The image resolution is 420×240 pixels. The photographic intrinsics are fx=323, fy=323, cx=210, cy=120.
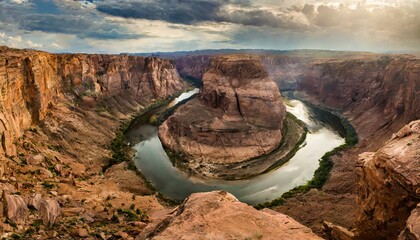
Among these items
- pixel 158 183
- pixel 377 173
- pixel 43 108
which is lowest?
pixel 158 183

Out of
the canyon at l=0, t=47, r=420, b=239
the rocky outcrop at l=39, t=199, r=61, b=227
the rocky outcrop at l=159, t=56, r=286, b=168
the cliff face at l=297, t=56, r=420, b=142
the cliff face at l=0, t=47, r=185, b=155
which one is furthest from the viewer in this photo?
the cliff face at l=297, t=56, r=420, b=142

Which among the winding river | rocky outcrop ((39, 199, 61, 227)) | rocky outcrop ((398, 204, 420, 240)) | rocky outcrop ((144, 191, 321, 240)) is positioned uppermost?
rocky outcrop ((398, 204, 420, 240))

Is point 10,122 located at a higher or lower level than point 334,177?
higher

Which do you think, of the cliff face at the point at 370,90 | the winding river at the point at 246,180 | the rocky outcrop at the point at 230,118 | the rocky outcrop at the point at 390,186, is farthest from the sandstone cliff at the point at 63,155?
the cliff face at the point at 370,90

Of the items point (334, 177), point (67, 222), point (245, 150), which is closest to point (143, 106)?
point (245, 150)

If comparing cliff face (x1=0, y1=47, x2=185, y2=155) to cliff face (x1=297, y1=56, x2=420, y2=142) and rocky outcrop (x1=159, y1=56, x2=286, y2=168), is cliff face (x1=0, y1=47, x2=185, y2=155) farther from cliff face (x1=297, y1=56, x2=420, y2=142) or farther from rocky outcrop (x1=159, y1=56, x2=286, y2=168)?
cliff face (x1=297, y1=56, x2=420, y2=142)

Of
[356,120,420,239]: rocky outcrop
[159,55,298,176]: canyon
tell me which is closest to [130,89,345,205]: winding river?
[159,55,298,176]: canyon

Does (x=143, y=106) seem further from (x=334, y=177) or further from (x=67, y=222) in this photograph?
(x=67, y=222)

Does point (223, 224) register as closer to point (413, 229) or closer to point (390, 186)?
point (413, 229)
